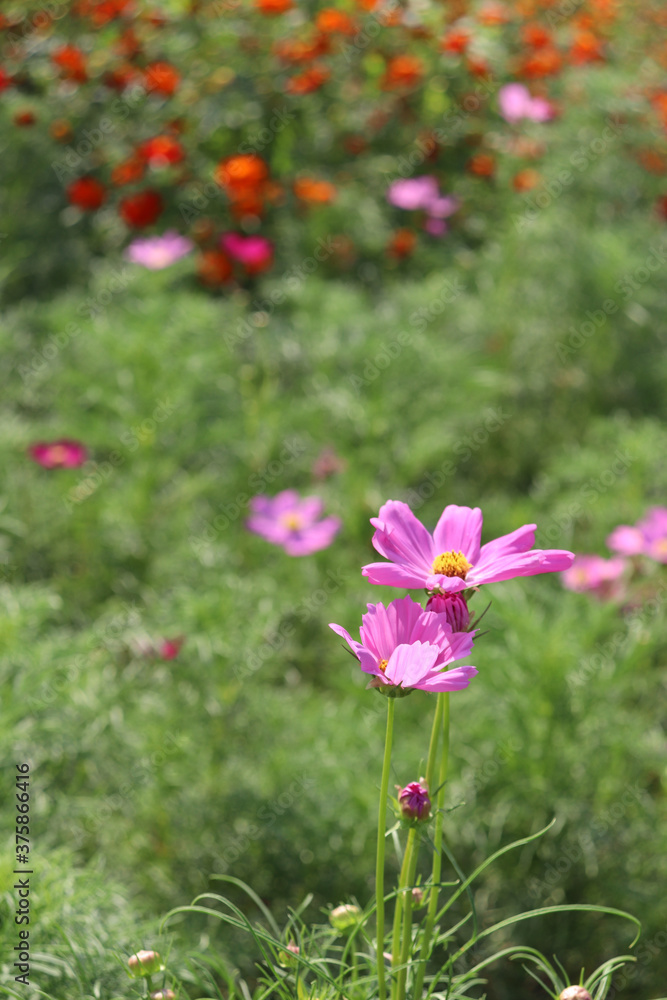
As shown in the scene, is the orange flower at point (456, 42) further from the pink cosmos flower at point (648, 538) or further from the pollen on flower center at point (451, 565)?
the pollen on flower center at point (451, 565)

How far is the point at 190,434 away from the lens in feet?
7.57

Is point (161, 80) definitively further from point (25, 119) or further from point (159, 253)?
point (159, 253)

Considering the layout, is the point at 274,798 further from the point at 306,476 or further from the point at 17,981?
the point at 306,476

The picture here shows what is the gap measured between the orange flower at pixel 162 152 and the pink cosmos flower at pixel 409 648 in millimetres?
2702

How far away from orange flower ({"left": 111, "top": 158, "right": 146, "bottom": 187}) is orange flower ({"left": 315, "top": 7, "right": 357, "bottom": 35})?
90 centimetres

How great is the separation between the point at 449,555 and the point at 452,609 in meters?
0.06

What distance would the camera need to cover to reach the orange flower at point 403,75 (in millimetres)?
3445

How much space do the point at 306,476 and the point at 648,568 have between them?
89 centimetres

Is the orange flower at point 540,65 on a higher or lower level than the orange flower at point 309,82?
lower

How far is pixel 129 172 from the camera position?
3129mm

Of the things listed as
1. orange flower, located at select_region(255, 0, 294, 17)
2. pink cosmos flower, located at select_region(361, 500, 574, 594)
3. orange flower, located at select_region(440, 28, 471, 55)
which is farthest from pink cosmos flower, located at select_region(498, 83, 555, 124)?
pink cosmos flower, located at select_region(361, 500, 574, 594)

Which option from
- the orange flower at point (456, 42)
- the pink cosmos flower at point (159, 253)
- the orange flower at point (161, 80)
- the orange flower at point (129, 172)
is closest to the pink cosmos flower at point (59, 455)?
the pink cosmos flower at point (159, 253)

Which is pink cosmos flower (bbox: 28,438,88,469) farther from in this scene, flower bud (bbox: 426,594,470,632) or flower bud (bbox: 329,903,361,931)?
flower bud (bbox: 426,594,470,632)

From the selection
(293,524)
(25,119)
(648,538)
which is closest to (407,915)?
(648,538)
